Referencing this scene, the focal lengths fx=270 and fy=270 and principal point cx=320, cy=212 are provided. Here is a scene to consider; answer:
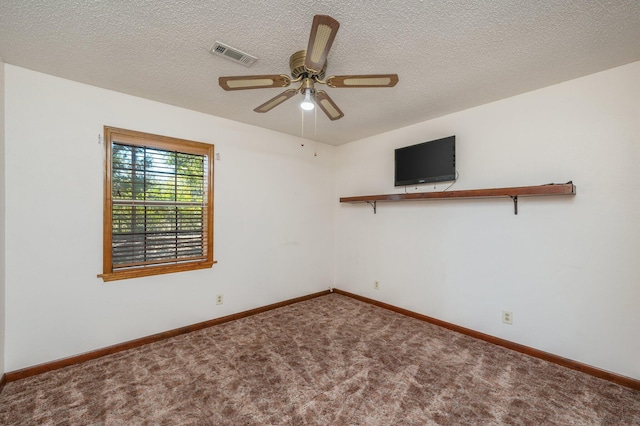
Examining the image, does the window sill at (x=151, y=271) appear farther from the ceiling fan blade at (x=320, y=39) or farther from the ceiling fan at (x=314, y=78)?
the ceiling fan blade at (x=320, y=39)

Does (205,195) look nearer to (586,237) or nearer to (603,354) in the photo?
(586,237)


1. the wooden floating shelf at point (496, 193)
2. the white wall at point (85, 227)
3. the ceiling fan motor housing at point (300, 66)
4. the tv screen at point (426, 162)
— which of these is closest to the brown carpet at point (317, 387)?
the white wall at point (85, 227)

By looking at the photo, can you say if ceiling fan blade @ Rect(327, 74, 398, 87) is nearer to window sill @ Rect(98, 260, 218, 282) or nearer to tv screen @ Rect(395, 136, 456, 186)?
tv screen @ Rect(395, 136, 456, 186)

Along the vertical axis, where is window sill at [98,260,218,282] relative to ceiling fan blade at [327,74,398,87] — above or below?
below

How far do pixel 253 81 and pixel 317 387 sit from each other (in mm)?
2272

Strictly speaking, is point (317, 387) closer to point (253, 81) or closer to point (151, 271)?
point (151, 271)

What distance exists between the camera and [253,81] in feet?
5.66

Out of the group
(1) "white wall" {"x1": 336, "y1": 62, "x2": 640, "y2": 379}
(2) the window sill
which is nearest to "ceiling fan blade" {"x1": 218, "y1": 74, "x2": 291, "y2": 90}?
(2) the window sill

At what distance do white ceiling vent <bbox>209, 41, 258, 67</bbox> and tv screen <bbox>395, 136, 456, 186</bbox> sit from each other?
2.27 meters

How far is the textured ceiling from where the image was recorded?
5.14 feet

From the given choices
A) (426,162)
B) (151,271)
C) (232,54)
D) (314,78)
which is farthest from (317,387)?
(426,162)

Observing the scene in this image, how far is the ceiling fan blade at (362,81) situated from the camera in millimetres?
1661

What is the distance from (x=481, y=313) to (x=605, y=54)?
2.48 m

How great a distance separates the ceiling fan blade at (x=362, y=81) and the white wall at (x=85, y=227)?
211cm
